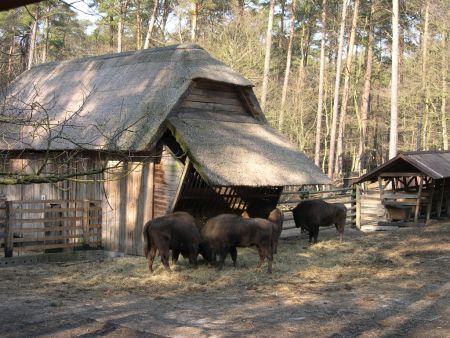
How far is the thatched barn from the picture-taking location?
13.1 m

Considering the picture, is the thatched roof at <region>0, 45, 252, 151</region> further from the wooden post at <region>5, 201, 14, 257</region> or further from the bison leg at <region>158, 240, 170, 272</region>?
the bison leg at <region>158, 240, 170, 272</region>

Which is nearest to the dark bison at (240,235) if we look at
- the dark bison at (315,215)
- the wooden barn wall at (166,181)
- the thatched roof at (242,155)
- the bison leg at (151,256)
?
the thatched roof at (242,155)

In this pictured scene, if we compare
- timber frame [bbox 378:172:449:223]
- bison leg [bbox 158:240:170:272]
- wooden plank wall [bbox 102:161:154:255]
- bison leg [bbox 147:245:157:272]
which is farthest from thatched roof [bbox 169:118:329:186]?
timber frame [bbox 378:172:449:223]

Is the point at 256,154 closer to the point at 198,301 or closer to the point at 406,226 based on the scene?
the point at 198,301

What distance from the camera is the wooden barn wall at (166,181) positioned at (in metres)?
13.2

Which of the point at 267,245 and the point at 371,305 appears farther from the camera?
the point at 267,245

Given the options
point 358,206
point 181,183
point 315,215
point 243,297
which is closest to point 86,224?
point 181,183

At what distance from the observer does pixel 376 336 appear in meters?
6.92

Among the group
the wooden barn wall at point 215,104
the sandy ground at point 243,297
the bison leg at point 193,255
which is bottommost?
the sandy ground at point 243,297

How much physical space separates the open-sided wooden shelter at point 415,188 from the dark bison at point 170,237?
396 inches

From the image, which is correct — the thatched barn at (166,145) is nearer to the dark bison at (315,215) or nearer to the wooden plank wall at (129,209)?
the wooden plank wall at (129,209)

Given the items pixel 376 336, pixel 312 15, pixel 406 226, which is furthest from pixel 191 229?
pixel 312 15

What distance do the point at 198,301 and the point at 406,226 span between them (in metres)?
13.0

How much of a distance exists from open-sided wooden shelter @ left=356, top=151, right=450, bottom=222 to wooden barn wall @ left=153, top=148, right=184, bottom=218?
9207 mm
